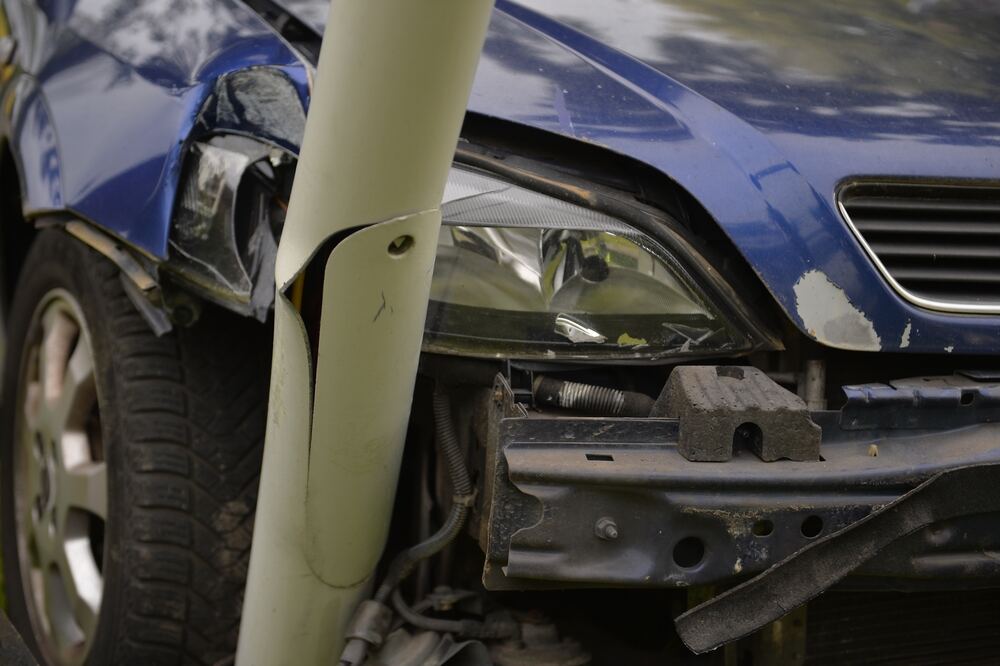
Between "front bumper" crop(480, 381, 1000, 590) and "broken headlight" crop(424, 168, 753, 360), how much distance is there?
0.18 meters

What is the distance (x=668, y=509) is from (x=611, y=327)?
1.19 feet

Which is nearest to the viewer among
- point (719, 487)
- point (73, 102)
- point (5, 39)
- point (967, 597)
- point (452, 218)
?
point (719, 487)

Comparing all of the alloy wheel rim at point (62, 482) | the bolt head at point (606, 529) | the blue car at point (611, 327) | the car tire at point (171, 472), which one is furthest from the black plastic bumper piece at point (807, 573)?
the alloy wheel rim at point (62, 482)

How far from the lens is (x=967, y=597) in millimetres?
2359

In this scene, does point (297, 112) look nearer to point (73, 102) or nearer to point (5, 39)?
point (73, 102)

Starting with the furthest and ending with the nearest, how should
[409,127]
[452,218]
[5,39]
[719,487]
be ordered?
[5,39] → [452,218] → [719,487] → [409,127]

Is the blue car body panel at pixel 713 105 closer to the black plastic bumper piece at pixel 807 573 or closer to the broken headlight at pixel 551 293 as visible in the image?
the broken headlight at pixel 551 293

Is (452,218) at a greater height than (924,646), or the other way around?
(452,218)

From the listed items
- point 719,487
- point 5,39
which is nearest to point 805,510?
point 719,487

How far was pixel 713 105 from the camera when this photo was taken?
84.9 inches

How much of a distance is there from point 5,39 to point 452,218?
78.9 inches

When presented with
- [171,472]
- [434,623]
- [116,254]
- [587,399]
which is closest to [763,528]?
[587,399]

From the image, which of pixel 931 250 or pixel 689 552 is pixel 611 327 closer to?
pixel 689 552

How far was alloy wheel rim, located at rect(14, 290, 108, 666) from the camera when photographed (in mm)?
A: 2791
